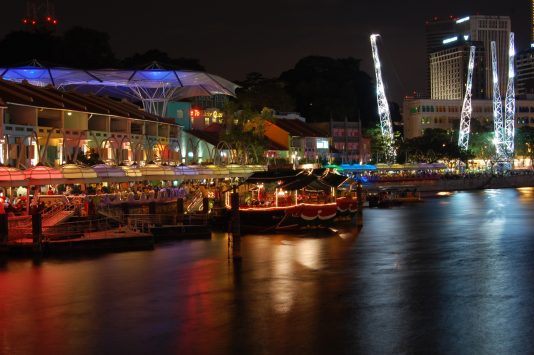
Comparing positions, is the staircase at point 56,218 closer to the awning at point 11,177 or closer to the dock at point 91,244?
the dock at point 91,244

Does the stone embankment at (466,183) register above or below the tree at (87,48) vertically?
below

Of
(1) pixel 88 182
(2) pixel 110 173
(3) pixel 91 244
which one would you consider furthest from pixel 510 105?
(3) pixel 91 244

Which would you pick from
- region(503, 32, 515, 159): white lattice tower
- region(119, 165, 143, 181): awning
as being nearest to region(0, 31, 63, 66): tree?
region(119, 165, 143, 181): awning

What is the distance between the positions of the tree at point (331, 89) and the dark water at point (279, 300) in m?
74.7

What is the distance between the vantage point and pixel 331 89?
117500mm

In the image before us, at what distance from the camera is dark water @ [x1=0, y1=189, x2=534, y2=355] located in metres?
19.5

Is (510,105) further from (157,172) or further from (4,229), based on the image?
(4,229)

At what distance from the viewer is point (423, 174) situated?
111 m

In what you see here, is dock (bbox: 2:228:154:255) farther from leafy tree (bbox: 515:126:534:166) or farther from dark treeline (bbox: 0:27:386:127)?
leafy tree (bbox: 515:126:534:166)

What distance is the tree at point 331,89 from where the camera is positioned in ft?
376

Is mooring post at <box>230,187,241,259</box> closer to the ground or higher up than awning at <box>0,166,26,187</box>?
closer to the ground

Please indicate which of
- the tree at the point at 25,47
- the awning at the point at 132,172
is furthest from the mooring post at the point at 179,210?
the tree at the point at 25,47

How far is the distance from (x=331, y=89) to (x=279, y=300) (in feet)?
312

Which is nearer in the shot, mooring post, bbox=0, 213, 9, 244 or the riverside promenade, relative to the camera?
mooring post, bbox=0, 213, 9, 244
